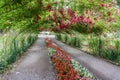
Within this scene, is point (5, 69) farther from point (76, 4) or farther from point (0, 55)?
point (76, 4)

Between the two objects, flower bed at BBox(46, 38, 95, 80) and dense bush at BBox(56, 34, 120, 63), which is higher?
flower bed at BBox(46, 38, 95, 80)

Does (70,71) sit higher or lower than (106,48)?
higher

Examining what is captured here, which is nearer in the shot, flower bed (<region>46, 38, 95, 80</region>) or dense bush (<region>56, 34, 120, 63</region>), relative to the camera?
flower bed (<region>46, 38, 95, 80</region>)

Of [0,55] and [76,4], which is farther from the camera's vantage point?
[0,55]

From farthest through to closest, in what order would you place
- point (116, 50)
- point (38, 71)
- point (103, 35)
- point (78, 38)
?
point (78, 38), point (103, 35), point (116, 50), point (38, 71)

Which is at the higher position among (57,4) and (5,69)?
(57,4)

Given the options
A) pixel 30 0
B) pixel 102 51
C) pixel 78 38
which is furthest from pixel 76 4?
pixel 78 38

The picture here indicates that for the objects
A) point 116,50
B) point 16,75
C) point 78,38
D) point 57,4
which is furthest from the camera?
point 78,38

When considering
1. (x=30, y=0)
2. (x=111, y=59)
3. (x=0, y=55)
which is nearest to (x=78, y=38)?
(x=111, y=59)

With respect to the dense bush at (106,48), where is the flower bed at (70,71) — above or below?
above

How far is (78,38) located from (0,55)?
1837cm

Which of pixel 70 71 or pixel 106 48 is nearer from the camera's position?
pixel 70 71

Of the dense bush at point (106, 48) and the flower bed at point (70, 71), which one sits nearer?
the flower bed at point (70, 71)

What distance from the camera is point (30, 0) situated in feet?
26.5
